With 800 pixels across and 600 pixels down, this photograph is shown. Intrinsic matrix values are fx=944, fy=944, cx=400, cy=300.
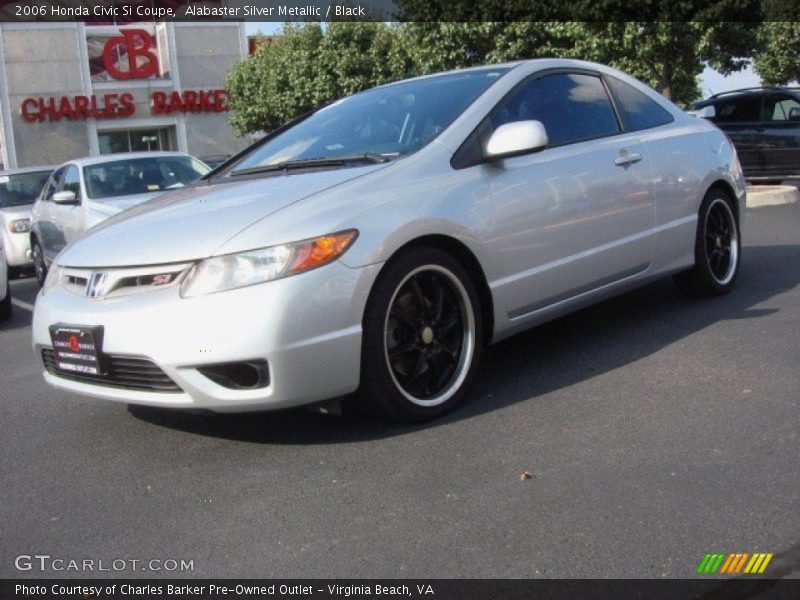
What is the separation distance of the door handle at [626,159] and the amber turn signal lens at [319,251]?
2008mm

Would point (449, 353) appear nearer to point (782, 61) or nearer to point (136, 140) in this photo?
point (782, 61)

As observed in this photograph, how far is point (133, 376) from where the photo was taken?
384 cm

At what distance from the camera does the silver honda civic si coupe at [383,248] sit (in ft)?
12.1

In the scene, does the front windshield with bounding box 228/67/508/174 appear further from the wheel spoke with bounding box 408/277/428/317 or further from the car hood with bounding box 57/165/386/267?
the wheel spoke with bounding box 408/277/428/317

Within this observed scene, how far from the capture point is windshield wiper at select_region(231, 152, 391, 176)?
4.41m

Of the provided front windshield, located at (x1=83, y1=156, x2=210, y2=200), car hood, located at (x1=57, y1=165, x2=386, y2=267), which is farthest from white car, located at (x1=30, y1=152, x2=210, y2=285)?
car hood, located at (x1=57, y1=165, x2=386, y2=267)

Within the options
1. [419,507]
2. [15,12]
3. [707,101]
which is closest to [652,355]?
[419,507]

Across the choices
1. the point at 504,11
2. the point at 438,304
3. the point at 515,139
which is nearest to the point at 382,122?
the point at 515,139

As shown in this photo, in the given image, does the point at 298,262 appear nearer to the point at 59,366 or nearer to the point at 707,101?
the point at 59,366

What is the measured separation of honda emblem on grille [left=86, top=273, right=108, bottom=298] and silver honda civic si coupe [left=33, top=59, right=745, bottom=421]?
0.01 meters

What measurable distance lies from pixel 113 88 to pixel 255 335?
112 feet

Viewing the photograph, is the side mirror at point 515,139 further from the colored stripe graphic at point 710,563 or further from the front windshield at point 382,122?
the colored stripe graphic at point 710,563
